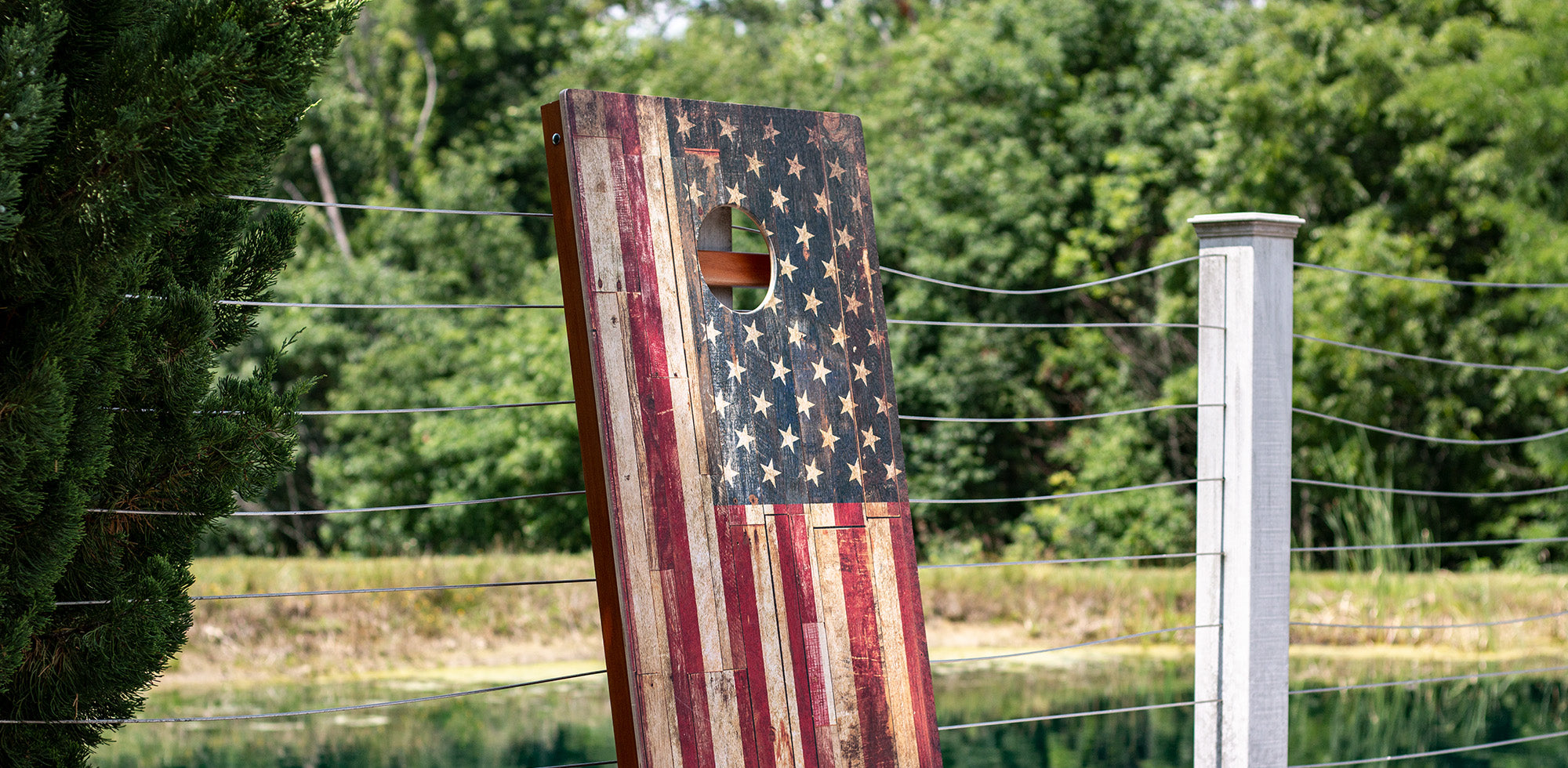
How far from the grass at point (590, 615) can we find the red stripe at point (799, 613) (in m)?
5.97

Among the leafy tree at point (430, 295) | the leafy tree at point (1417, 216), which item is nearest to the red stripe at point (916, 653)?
the leafy tree at point (1417, 216)

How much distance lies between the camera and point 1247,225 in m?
2.47

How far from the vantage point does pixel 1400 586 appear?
7613mm

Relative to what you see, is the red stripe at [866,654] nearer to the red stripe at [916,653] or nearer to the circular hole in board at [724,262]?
the red stripe at [916,653]

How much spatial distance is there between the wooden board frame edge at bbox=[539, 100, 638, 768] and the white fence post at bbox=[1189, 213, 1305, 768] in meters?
1.19

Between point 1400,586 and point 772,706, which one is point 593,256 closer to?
point 772,706

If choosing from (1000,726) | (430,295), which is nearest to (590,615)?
(1000,726)

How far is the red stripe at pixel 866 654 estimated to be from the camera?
196cm

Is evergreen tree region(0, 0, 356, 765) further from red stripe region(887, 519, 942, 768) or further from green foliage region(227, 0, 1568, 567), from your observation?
green foliage region(227, 0, 1568, 567)

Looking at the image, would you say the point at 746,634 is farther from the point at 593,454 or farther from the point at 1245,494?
the point at 1245,494

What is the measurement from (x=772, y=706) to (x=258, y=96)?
41.1 inches

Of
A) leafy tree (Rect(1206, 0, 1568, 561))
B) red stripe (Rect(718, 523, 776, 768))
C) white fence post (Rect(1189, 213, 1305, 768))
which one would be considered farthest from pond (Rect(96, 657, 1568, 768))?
red stripe (Rect(718, 523, 776, 768))

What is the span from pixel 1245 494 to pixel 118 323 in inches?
73.9

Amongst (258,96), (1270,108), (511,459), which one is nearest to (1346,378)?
(1270,108)
